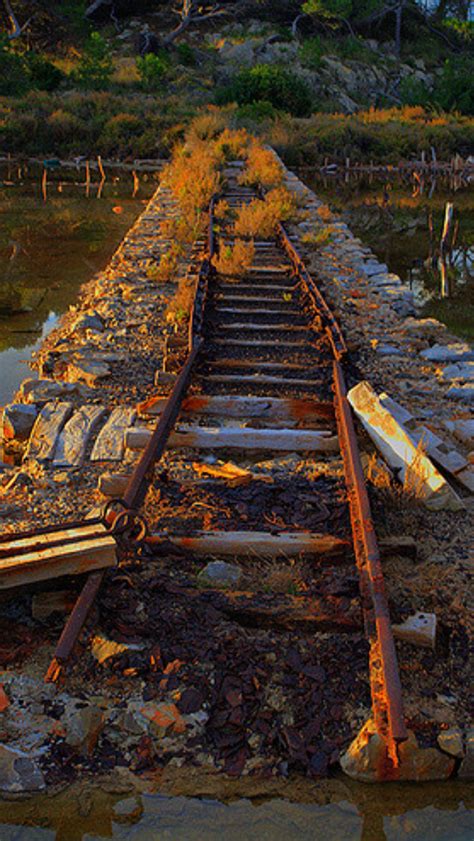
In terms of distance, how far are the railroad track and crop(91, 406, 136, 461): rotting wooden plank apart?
0.56 ft

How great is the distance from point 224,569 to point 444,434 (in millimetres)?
2698

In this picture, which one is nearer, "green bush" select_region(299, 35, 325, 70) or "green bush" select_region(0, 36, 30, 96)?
"green bush" select_region(0, 36, 30, 96)

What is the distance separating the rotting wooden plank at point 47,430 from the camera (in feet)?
18.4

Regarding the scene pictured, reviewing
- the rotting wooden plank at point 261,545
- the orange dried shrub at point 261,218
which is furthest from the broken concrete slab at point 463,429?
the orange dried shrub at point 261,218

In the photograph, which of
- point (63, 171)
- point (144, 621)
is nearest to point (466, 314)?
point (144, 621)

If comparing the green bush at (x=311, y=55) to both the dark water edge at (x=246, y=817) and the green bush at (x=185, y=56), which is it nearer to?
the green bush at (x=185, y=56)

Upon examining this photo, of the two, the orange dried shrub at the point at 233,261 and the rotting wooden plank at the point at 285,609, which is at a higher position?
the rotting wooden plank at the point at 285,609

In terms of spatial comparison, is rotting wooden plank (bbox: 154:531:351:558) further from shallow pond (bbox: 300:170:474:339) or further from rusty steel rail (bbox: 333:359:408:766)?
shallow pond (bbox: 300:170:474:339)

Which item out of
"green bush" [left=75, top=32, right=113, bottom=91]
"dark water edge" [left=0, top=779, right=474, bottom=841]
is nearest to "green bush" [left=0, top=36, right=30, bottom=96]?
"green bush" [left=75, top=32, right=113, bottom=91]

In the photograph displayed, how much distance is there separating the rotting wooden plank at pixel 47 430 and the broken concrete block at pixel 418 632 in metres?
2.84

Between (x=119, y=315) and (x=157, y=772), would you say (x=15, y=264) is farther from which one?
(x=157, y=772)

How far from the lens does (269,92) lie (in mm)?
39562

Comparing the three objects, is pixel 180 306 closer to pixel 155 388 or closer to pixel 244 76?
pixel 155 388

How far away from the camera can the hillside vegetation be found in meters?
33.2
